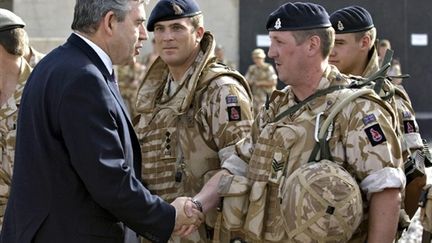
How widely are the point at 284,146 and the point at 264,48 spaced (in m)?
17.4

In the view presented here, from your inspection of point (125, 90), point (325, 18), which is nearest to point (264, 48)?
point (125, 90)

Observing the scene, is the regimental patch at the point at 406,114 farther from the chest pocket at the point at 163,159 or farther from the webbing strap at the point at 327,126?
the chest pocket at the point at 163,159

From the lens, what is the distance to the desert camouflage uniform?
5164mm

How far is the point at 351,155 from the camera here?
424 centimetres

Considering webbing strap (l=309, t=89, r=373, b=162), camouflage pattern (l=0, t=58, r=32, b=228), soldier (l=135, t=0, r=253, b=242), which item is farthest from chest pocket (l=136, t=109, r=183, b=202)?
webbing strap (l=309, t=89, r=373, b=162)

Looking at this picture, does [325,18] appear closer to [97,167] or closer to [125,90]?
[97,167]

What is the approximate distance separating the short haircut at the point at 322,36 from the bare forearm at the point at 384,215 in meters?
0.74

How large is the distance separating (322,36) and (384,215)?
885 millimetres

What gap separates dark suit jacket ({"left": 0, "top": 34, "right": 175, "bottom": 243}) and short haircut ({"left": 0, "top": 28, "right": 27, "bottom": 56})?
1.56 metres

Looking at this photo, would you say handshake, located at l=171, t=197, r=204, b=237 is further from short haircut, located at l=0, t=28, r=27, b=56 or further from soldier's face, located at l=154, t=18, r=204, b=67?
short haircut, located at l=0, t=28, r=27, b=56

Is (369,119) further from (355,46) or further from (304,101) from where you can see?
(355,46)

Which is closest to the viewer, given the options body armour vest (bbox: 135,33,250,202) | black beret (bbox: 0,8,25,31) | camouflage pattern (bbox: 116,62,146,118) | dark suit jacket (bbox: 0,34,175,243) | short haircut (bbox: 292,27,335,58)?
dark suit jacket (bbox: 0,34,175,243)

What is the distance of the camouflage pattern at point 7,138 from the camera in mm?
5762

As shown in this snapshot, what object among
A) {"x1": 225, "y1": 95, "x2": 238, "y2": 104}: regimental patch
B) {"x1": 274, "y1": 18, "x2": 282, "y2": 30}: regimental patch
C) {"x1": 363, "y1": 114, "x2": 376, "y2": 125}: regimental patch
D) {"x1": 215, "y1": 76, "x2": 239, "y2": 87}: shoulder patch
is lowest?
{"x1": 225, "y1": 95, "x2": 238, "y2": 104}: regimental patch
